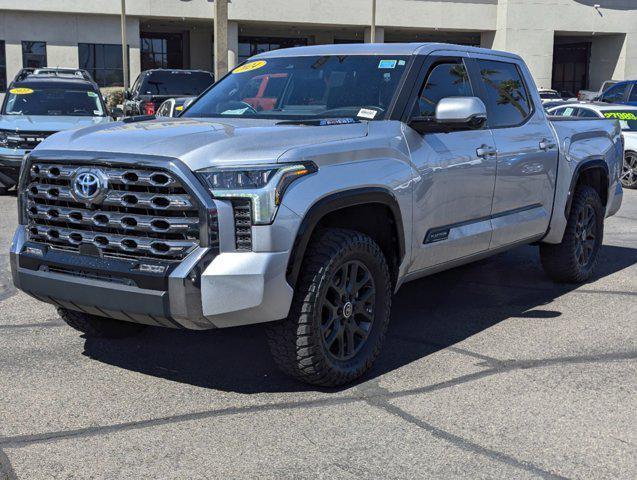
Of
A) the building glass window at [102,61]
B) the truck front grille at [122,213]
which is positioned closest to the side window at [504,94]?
the truck front grille at [122,213]

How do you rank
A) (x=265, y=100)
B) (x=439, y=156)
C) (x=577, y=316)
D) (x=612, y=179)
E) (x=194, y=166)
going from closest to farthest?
1. (x=194, y=166)
2. (x=439, y=156)
3. (x=265, y=100)
4. (x=577, y=316)
5. (x=612, y=179)

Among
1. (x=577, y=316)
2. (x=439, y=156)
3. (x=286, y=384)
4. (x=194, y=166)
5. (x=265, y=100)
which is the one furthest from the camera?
(x=577, y=316)

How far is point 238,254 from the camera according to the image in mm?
4184

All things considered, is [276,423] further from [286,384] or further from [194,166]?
[194,166]

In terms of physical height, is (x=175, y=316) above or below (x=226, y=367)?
above

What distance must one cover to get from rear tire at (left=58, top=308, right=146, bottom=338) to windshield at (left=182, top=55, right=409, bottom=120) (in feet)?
4.92

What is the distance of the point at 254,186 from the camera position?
4195 millimetres

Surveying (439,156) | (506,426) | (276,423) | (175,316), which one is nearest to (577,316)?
(439,156)

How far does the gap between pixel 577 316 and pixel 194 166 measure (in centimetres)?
351

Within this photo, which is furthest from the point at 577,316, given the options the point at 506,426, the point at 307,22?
the point at 307,22

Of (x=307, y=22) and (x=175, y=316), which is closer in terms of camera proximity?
(x=175, y=316)

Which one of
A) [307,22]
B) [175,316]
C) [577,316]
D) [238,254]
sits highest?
[307,22]

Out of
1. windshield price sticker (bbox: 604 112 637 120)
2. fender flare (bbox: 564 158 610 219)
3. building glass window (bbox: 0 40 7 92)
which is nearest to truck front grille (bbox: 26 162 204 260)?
fender flare (bbox: 564 158 610 219)

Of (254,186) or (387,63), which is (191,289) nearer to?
(254,186)
